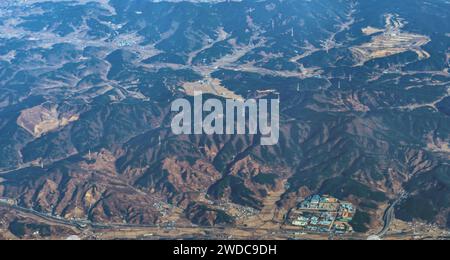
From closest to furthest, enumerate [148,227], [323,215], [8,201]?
[323,215] < [148,227] < [8,201]

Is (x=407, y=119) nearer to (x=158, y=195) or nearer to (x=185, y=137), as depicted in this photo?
(x=185, y=137)

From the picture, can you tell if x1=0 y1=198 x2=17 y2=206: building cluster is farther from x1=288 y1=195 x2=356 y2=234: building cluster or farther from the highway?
x1=288 y1=195 x2=356 y2=234: building cluster

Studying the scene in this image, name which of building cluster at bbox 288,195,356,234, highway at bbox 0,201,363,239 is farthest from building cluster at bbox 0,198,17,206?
building cluster at bbox 288,195,356,234

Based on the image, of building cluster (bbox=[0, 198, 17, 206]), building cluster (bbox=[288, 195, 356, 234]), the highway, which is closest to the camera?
the highway

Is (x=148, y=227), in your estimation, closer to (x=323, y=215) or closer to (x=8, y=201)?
(x=323, y=215)

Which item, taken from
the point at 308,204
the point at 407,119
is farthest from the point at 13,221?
the point at 407,119

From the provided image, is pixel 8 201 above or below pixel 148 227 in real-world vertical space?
above

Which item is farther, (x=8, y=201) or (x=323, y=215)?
(x=8, y=201)

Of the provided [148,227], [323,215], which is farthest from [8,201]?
[323,215]
